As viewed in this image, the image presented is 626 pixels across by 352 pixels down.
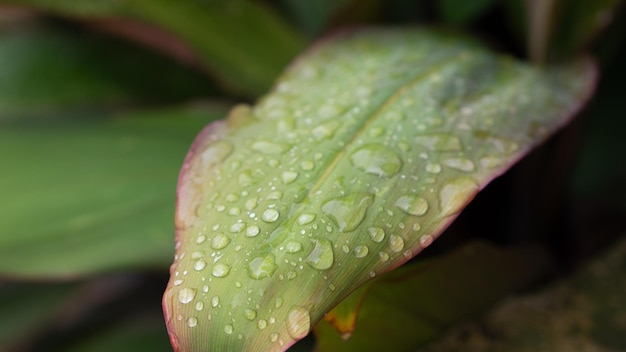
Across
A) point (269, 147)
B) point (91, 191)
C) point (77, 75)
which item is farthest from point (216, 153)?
point (77, 75)

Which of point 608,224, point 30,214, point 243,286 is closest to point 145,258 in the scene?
point 30,214

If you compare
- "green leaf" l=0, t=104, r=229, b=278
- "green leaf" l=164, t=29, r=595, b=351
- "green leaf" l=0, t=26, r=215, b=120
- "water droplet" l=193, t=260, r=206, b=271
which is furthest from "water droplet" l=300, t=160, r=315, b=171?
"green leaf" l=0, t=26, r=215, b=120

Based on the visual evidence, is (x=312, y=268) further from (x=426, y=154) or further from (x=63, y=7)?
(x=63, y=7)

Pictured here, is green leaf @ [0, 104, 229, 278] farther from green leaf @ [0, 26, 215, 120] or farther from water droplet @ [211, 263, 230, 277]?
water droplet @ [211, 263, 230, 277]

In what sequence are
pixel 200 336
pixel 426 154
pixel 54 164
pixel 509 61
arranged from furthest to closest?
pixel 54 164 < pixel 509 61 < pixel 426 154 < pixel 200 336

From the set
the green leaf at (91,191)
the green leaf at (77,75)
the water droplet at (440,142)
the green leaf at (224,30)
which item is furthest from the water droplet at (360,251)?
the green leaf at (77,75)

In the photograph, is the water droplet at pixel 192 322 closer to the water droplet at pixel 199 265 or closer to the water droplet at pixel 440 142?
the water droplet at pixel 199 265
